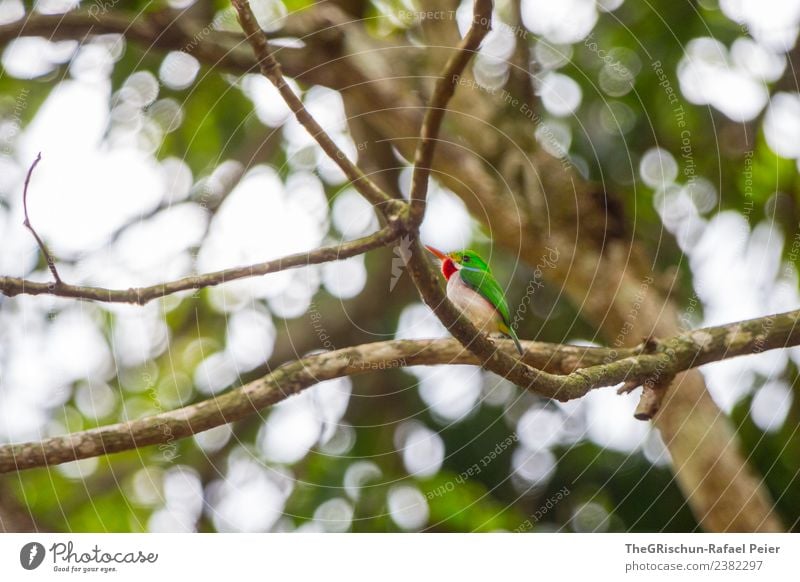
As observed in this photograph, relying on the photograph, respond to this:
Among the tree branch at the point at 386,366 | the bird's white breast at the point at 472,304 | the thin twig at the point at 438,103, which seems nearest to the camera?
the thin twig at the point at 438,103

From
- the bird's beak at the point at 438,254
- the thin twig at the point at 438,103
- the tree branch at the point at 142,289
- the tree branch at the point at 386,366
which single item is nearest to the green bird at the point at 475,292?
the bird's beak at the point at 438,254

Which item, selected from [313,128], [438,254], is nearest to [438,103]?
[313,128]

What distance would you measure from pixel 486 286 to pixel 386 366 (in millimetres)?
Answer: 283

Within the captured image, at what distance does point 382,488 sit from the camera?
6.24ft

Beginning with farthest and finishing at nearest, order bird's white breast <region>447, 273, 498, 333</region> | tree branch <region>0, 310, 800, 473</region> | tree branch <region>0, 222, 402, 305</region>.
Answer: bird's white breast <region>447, 273, 498, 333</region> < tree branch <region>0, 310, 800, 473</region> < tree branch <region>0, 222, 402, 305</region>

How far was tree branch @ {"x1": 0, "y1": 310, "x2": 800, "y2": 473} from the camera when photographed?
140 cm

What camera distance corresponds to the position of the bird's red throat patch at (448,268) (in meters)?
1.65

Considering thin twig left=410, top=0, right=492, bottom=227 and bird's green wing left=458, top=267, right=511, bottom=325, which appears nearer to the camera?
thin twig left=410, top=0, right=492, bottom=227

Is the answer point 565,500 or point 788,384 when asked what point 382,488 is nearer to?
point 565,500

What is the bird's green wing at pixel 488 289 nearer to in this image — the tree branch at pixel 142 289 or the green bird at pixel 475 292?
the green bird at pixel 475 292

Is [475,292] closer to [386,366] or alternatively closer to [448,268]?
[448,268]

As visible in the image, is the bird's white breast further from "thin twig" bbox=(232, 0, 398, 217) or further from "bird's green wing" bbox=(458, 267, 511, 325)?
"thin twig" bbox=(232, 0, 398, 217)

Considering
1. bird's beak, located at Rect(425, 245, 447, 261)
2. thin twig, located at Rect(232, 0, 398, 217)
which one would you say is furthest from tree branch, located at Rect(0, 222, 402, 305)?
bird's beak, located at Rect(425, 245, 447, 261)
